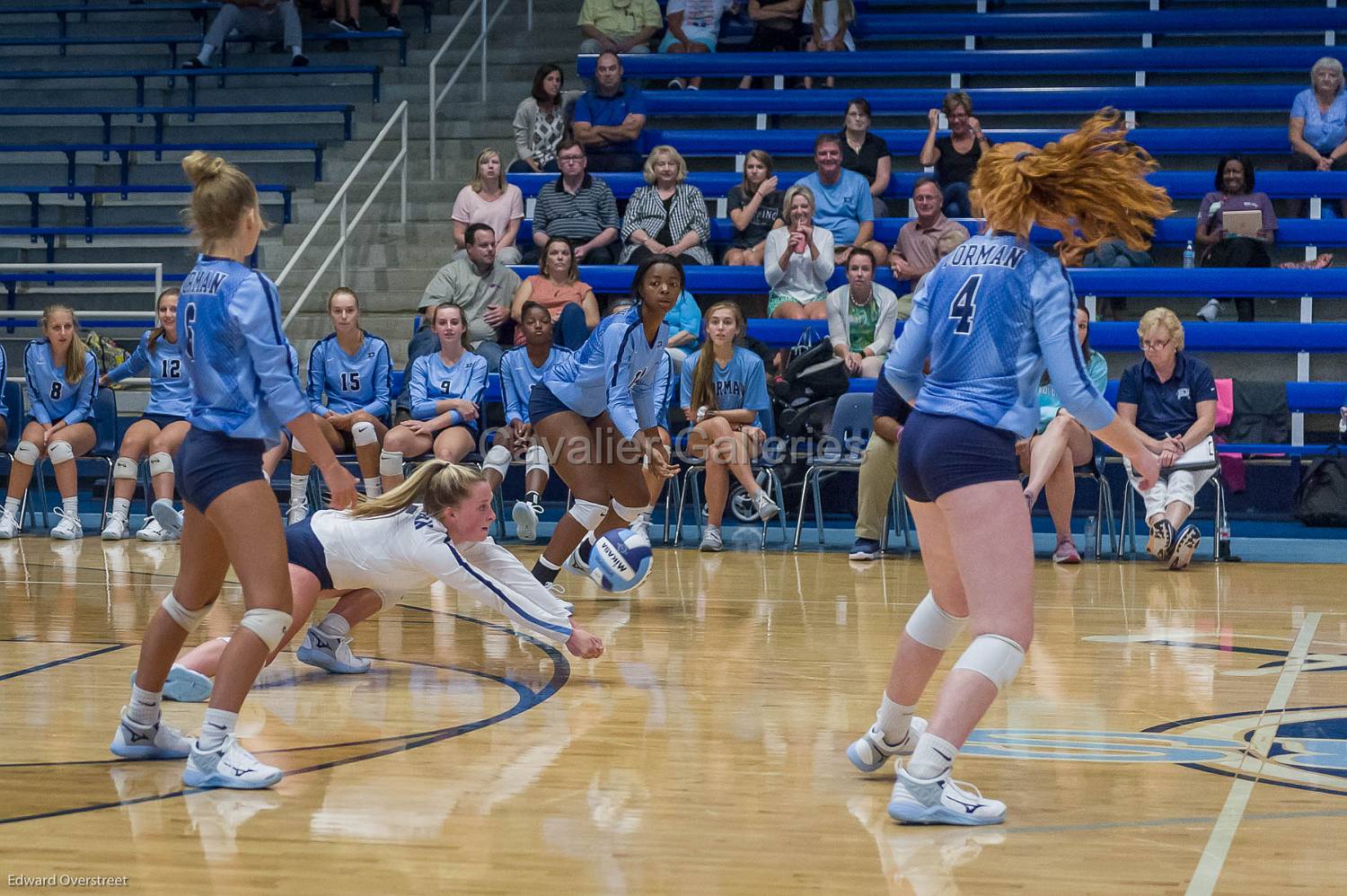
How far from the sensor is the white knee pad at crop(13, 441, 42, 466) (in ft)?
32.5

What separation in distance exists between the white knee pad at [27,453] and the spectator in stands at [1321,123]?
9.31 metres

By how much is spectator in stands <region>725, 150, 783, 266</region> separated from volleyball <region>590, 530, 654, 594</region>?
5235 millimetres

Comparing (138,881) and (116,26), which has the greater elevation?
(116,26)

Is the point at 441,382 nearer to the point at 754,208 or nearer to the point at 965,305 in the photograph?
the point at 754,208

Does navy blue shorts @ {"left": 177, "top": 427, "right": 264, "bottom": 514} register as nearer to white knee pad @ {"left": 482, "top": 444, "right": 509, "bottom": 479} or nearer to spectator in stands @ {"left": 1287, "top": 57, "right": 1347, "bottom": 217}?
white knee pad @ {"left": 482, "top": 444, "right": 509, "bottom": 479}

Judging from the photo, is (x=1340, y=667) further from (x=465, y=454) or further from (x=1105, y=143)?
(x=465, y=454)

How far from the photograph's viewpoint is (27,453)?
32.6 feet

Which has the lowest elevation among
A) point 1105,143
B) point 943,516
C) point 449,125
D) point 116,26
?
point 943,516

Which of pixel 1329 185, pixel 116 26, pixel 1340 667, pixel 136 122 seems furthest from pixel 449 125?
pixel 1340 667

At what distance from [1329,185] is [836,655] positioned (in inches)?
297

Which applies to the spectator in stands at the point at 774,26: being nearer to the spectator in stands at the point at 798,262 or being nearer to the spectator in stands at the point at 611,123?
the spectator in stands at the point at 611,123

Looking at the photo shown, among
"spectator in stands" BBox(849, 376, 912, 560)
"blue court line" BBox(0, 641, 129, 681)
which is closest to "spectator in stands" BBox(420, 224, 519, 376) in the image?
"spectator in stands" BBox(849, 376, 912, 560)

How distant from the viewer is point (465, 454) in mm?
9586

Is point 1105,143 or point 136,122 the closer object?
point 1105,143
